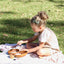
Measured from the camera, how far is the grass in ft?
17.8

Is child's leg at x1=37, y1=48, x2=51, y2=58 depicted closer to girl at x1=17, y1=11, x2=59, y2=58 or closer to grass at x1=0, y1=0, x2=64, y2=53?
girl at x1=17, y1=11, x2=59, y2=58

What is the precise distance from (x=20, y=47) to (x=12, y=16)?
2890 millimetres

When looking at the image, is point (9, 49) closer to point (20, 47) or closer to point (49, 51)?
point (20, 47)

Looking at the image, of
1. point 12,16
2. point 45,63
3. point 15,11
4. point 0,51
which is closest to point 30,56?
point 45,63

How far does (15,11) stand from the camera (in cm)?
791

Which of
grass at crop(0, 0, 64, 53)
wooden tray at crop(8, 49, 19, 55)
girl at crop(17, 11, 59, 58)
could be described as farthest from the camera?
grass at crop(0, 0, 64, 53)

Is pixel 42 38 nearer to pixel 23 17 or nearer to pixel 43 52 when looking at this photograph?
pixel 43 52

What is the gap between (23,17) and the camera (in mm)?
7113

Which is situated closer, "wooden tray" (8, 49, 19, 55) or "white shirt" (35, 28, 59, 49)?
"white shirt" (35, 28, 59, 49)

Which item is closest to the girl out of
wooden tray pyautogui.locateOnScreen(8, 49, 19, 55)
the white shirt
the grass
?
the white shirt

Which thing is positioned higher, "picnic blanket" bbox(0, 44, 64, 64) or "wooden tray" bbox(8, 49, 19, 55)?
"wooden tray" bbox(8, 49, 19, 55)

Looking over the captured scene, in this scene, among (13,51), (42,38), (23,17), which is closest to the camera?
(42,38)

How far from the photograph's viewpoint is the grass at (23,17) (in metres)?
5.41

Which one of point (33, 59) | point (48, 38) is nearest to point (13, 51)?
point (33, 59)
